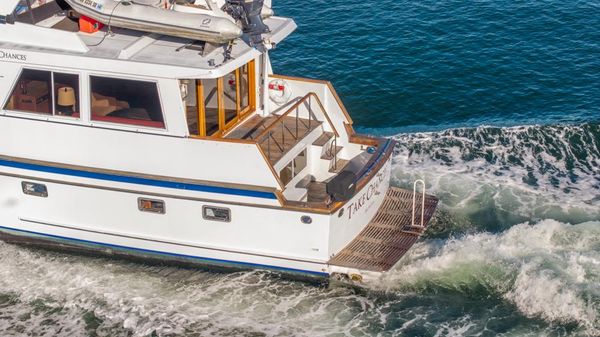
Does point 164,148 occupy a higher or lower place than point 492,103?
higher

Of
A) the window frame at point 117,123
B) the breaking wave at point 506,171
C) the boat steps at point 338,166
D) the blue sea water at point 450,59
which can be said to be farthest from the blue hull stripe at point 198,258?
the blue sea water at point 450,59

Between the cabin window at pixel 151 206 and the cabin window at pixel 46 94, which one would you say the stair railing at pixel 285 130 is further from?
the cabin window at pixel 46 94

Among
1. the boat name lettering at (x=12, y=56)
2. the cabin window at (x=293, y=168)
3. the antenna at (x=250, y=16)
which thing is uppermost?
the antenna at (x=250, y=16)

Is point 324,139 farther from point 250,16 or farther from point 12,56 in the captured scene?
point 12,56

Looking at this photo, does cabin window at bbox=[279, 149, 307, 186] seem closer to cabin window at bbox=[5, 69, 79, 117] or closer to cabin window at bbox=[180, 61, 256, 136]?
cabin window at bbox=[180, 61, 256, 136]

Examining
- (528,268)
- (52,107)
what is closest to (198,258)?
(52,107)

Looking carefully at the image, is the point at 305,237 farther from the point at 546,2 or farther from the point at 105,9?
the point at 546,2

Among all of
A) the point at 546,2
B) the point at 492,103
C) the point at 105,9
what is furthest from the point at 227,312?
the point at 546,2
